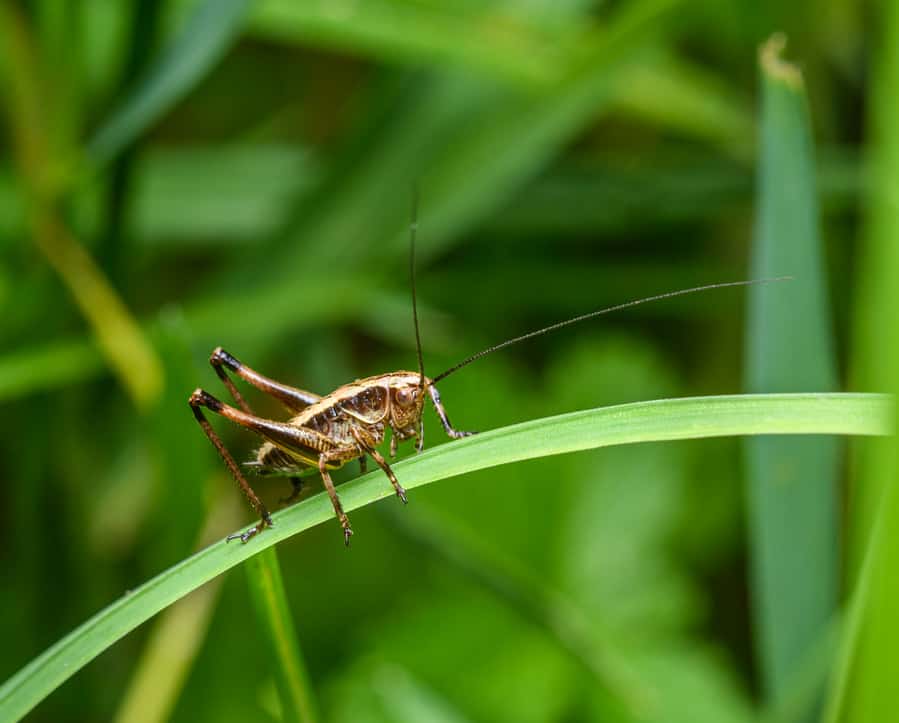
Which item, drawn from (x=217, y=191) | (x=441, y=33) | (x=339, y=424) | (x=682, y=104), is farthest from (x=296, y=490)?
(x=682, y=104)

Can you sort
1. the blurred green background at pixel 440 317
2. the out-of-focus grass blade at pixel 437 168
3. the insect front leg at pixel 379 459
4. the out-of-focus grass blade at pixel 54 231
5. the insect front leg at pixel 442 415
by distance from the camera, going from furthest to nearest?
the out-of-focus grass blade at pixel 437 168
the out-of-focus grass blade at pixel 54 231
the blurred green background at pixel 440 317
the insect front leg at pixel 442 415
the insect front leg at pixel 379 459

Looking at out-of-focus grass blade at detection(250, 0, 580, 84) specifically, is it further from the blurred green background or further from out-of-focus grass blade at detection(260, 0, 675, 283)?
out-of-focus grass blade at detection(260, 0, 675, 283)

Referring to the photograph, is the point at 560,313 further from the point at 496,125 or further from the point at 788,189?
the point at 788,189

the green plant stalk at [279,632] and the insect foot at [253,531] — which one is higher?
the insect foot at [253,531]

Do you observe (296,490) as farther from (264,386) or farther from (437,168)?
(437,168)

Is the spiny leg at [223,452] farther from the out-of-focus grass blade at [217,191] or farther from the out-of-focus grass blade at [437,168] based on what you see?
the out-of-focus grass blade at [217,191]

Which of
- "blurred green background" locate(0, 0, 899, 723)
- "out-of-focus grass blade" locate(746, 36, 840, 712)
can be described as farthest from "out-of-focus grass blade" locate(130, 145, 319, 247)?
"out-of-focus grass blade" locate(746, 36, 840, 712)

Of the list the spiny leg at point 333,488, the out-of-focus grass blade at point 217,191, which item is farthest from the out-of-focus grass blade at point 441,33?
the spiny leg at point 333,488
